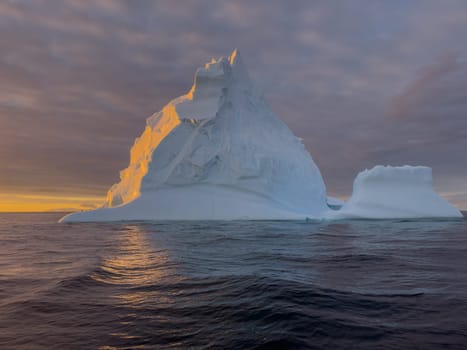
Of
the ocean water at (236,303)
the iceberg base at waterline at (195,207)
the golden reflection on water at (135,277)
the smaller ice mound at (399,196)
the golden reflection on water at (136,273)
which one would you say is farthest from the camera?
the smaller ice mound at (399,196)

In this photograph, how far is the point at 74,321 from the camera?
4586 millimetres

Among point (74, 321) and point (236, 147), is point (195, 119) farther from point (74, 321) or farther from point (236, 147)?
point (74, 321)

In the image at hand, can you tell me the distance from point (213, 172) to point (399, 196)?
54.9ft

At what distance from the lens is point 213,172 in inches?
1167

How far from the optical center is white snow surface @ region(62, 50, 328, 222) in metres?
28.8

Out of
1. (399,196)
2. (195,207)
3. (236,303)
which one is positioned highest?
(399,196)

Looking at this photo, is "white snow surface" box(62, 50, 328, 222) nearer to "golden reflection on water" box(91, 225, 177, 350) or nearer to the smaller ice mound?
the smaller ice mound

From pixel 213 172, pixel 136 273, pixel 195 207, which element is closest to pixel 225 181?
pixel 213 172

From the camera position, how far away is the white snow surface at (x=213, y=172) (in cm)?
2875

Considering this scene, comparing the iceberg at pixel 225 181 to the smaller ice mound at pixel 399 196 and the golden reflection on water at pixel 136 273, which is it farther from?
the golden reflection on water at pixel 136 273

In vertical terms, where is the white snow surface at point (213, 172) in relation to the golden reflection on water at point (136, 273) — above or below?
above

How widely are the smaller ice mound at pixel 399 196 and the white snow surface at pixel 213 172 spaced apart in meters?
4.79

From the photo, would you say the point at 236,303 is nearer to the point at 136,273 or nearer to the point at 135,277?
the point at 135,277

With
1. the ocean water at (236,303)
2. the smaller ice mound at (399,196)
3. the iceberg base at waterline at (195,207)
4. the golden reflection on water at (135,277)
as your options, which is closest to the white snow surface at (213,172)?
the iceberg base at waterline at (195,207)
